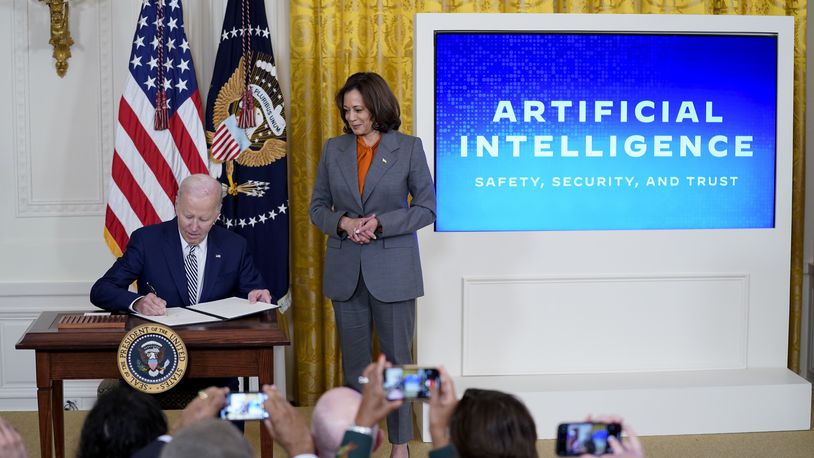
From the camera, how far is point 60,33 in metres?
4.78

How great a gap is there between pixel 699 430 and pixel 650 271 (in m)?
0.77

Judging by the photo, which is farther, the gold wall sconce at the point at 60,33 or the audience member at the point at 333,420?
the gold wall sconce at the point at 60,33

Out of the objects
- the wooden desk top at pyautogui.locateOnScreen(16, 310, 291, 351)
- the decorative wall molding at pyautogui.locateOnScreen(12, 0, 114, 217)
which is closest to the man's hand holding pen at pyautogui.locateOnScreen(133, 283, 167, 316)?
the wooden desk top at pyautogui.locateOnScreen(16, 310, 291, 351)

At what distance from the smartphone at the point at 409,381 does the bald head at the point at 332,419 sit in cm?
10

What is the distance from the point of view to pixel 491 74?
444 cm

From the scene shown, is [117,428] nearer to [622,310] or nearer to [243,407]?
[243,407]

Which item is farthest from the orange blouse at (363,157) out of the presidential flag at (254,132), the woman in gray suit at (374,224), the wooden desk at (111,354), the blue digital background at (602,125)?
the wooden desk at (111,354)

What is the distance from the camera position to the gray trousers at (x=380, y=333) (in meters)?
3.90

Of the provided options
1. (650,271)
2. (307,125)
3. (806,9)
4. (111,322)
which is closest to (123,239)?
(307,125)

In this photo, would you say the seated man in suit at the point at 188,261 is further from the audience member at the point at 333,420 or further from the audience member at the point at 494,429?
the audience member at the point at 494,429

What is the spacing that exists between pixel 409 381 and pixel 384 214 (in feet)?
6.29

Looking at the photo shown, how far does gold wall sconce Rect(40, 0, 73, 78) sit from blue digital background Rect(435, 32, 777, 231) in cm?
191

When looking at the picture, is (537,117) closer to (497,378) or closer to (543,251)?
(543,251)

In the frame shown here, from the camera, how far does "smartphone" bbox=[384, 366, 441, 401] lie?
1.90 m
